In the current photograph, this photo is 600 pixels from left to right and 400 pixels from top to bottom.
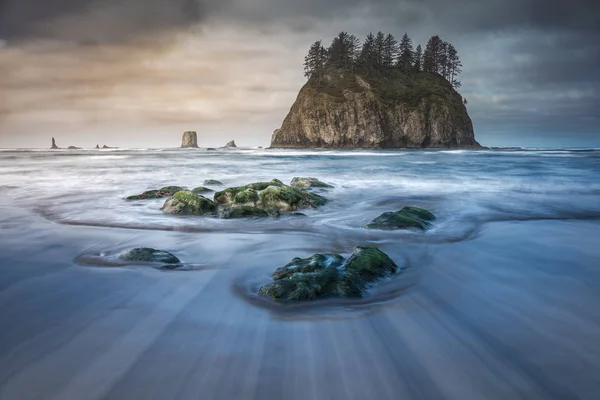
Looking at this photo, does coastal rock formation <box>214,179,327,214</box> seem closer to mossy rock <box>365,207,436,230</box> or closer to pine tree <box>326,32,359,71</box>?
mossy rock <box>365,207,436,230</box>

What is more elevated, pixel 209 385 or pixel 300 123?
pixel 300 123

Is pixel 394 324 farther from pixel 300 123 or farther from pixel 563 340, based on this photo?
pixel 300 123

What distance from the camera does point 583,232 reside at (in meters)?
6.75

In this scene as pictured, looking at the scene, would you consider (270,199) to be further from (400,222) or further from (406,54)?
(406,54)

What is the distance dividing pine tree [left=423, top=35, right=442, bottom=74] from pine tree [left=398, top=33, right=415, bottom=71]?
3.03m

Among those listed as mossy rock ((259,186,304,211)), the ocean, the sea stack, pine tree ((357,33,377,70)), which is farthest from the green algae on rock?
the sea stack

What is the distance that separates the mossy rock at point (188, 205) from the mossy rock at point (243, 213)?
1.62 ft

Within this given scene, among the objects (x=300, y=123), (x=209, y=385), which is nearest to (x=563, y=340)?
(x=209, y=385)

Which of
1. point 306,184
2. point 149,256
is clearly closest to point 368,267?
point 149,256

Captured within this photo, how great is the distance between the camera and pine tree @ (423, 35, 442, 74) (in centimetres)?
7494

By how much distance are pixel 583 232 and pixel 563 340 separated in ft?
17.0

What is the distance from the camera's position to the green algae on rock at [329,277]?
3.47m

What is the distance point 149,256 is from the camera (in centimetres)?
462

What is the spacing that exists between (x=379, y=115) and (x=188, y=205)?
61006mm
